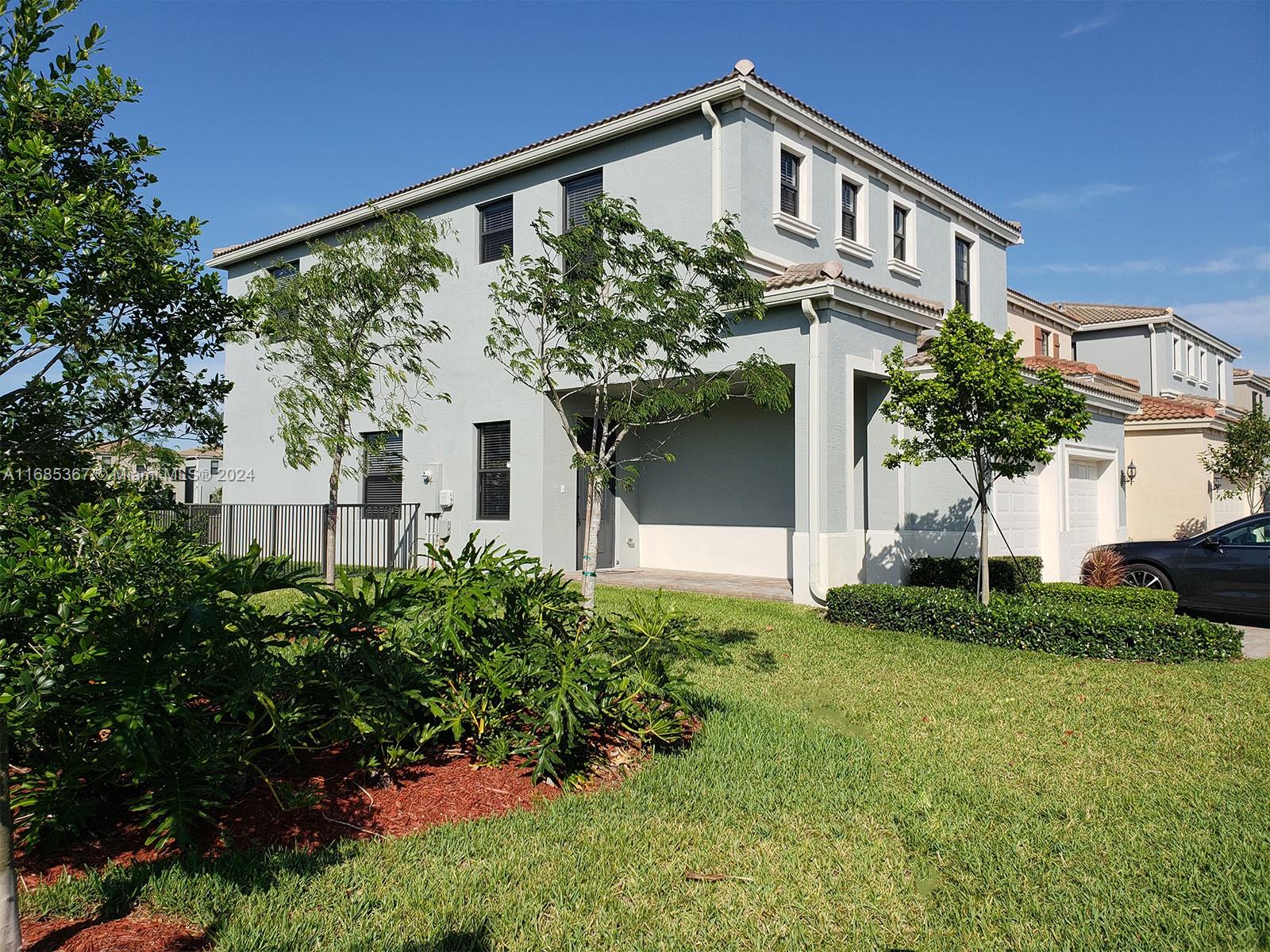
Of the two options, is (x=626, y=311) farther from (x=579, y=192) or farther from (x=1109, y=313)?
(x=1109, y=313)

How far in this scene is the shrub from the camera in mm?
11578

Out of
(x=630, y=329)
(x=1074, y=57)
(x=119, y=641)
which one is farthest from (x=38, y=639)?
(x=1074, y=57)

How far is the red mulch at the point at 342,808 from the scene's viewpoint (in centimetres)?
335

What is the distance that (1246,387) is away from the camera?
3647 centimetres

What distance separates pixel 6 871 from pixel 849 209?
14.8 metres

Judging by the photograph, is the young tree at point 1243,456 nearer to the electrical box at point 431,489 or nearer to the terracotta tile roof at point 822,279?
the terracotta tile roof at point 822,279

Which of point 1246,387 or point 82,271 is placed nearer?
point 82,271

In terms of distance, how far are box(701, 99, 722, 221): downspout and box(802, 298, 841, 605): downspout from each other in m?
2.44

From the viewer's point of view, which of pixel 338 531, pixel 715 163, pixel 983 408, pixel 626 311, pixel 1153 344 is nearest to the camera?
pixel 626 311

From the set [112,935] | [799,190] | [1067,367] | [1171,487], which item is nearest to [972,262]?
[1067,367]

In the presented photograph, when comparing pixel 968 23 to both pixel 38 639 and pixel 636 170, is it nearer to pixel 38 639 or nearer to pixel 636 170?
pixel 636 170

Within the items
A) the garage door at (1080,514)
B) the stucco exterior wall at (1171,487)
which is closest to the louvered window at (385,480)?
the garage door at (1080,514)

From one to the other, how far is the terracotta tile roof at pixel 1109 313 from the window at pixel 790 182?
17.4 m

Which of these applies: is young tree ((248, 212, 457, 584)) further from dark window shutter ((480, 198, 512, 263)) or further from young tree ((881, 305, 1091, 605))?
young tree ((881, 305, 1091, 605))
